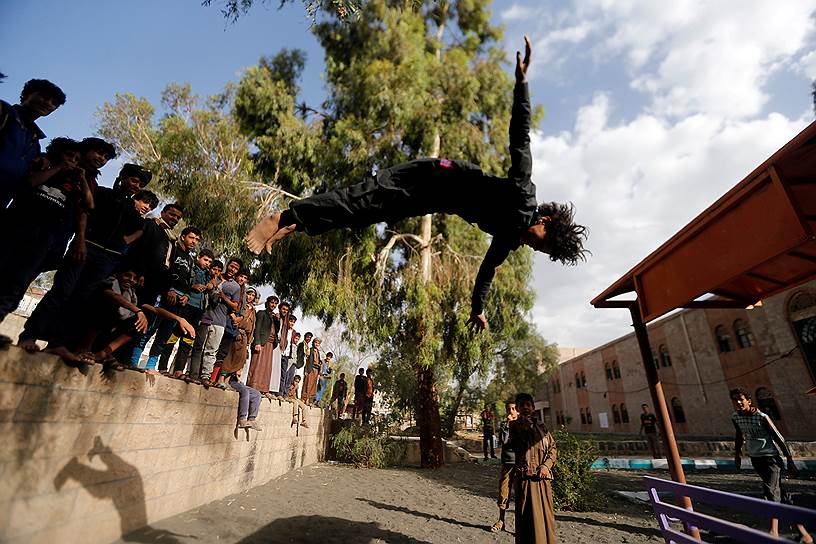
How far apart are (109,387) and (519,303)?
35.7 ft

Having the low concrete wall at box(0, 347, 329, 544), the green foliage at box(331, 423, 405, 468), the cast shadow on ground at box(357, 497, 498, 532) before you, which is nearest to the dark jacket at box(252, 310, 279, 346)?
the low concrete wall at box(0, 347, 329, 544)

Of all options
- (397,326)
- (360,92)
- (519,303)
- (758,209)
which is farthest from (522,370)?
(758,209)

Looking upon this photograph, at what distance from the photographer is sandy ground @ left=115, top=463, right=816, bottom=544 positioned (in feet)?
14.1

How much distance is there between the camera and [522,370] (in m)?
30.8

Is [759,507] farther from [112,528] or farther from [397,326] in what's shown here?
[397,326]

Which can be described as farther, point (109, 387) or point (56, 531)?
point (109, 387)

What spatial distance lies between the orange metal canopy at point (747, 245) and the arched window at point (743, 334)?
20053mm

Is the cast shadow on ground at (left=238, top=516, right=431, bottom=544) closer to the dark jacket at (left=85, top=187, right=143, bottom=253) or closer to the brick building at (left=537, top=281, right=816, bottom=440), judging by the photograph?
the dark jacket at (left=85, top=187, right=143, bottom=253)

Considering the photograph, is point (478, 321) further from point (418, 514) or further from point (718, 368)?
point (718, 368)

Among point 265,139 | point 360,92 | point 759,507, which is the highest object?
point 360,92

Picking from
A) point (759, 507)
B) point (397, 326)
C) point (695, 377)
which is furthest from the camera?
point (695, 377)

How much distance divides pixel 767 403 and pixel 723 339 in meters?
4.21

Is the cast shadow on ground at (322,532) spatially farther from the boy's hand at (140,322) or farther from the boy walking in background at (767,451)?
the boy walking in background at (767,451)

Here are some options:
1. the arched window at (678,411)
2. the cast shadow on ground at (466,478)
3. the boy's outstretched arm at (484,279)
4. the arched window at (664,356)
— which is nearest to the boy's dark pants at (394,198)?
the boy's outstretched arm at (484,279)
